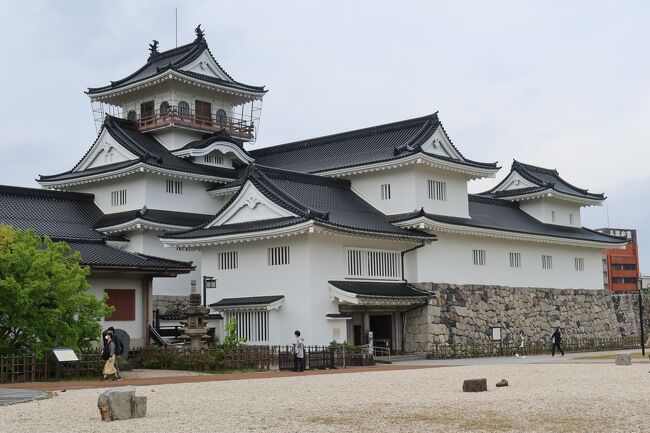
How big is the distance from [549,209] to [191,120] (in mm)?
23930

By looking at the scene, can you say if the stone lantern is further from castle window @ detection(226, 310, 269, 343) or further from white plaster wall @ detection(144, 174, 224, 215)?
white plaster wall @ detection(144, 174, 224, 215)

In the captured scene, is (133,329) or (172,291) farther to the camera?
(172,291)

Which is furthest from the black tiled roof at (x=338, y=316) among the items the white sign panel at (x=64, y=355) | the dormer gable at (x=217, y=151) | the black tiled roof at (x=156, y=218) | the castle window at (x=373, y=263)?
the dormer gable at (x=217, y=151)

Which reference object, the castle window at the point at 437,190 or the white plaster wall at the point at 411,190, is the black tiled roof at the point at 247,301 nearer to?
the white plaster wall at the point at 411,190

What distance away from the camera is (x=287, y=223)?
1474 inches

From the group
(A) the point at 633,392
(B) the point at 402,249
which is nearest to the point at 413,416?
(A) the point at 633,392

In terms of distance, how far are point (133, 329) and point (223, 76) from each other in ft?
79.5

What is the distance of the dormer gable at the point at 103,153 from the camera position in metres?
49.5

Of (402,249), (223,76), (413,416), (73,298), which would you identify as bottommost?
(413,416)

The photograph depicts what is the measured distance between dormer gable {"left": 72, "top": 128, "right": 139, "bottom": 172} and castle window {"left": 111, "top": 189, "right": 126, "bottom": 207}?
187 centimetres

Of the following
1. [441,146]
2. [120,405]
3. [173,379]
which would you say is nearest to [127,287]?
[173,379]

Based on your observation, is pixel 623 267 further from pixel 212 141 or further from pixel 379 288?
pixel 379 288

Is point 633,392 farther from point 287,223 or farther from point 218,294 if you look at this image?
point 218,294

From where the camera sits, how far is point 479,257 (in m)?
47.1
